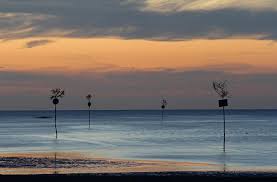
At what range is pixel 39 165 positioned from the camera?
38156 millimetres

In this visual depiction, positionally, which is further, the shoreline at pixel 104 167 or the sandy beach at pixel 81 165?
the sandy beach at pixel 81 165

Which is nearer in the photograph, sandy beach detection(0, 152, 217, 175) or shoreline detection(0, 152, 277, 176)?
shoreline detection(0, 152, 277, 176)

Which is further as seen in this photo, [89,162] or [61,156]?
[61,156]

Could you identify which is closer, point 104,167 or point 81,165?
point 104,167

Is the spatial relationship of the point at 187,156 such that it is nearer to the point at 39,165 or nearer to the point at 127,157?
the point at 127,157
